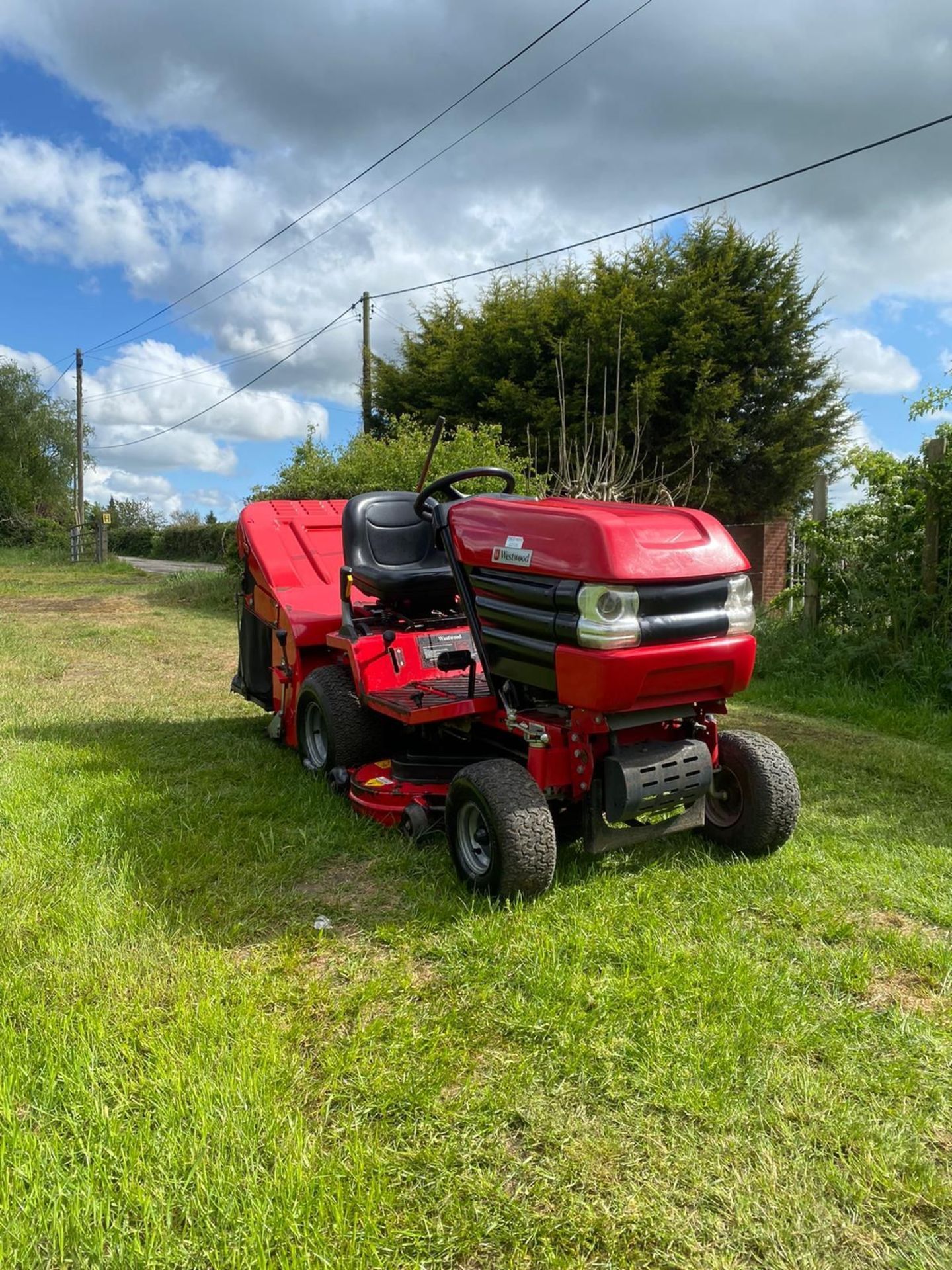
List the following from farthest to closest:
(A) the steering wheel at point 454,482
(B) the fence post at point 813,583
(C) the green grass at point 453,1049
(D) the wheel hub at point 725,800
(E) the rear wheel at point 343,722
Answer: (B) the fence post at point 813,583
(E) the rear wheel at point 343,722
(A) the steering wheel at point 454,482
(D) the wheel hub at point 725,800
(C) the green grass at point 453,1049

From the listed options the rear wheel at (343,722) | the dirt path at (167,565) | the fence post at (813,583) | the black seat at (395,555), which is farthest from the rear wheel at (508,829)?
the dirt path at (167,565)

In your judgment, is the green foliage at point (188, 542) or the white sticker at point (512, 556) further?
the green foliage at point (188, 542)

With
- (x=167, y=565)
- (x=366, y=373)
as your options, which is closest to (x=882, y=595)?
(x=366, y=373)

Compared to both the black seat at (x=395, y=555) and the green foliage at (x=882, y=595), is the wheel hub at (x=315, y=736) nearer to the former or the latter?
the black seat at (x=395, y=555)

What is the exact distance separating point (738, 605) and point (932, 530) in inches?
176

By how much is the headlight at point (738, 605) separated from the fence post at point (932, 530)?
434 centimetres

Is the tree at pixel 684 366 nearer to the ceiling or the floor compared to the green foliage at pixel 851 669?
nearer to the ceiling

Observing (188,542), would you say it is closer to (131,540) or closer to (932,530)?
(131,540)

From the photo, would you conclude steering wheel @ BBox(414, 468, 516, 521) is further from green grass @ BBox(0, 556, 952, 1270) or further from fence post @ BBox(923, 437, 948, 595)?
fence post @ BBox(923, 437, 948, 595)

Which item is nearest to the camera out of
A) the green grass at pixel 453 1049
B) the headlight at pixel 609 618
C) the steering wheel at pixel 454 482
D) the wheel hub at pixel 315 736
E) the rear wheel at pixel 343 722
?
the green grass at pixel 453 1049

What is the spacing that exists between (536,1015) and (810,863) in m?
1.56

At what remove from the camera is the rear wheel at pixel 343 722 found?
419cm

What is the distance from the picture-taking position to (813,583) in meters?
7.62

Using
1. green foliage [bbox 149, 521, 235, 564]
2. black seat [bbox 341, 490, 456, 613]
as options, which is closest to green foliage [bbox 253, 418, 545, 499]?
black seat [bbox 341, 490, 456, 613]
